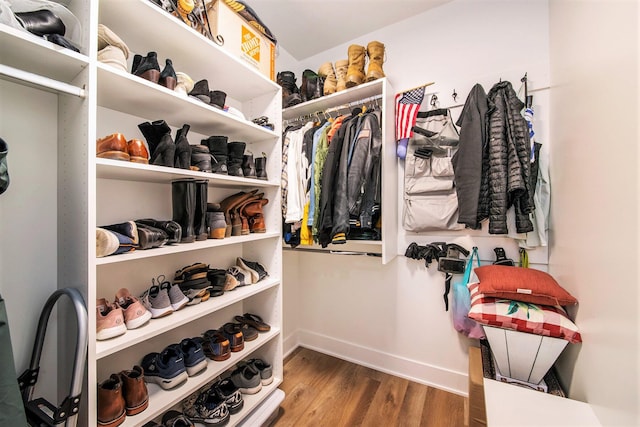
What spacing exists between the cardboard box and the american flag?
84 centimetres

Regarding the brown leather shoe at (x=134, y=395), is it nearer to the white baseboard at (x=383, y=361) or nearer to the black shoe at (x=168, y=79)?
the black shoe at (x=168, y=79)

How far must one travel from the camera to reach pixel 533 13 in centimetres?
140

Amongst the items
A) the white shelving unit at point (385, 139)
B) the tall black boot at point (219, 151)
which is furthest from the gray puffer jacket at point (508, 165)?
the tall black boot at point (219, 151)

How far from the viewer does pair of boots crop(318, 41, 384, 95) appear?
1567 mm

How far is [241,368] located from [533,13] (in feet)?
8.52

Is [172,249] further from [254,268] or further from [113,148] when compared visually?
[254,268]

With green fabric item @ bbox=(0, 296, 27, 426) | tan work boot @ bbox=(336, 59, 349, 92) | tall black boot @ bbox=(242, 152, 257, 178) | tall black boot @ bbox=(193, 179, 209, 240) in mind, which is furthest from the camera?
tan work boot @ bbox=(336, 59, 349, 92)

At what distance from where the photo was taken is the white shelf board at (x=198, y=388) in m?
0.88

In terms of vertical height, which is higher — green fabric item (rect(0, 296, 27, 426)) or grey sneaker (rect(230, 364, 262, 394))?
green fabric item (rect(0, 296, 27, 426))

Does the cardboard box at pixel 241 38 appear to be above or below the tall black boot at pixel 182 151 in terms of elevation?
above

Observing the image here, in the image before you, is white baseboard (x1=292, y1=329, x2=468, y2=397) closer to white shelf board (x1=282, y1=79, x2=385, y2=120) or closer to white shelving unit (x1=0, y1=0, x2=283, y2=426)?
white shelving unit (x1=0, y1=0, x2=283, y2=426)

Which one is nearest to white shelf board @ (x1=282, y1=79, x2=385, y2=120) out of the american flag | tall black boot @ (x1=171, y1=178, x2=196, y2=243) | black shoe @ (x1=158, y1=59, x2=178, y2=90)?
the american flag

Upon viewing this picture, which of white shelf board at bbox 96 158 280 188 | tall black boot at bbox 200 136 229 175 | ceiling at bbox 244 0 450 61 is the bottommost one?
white shelf board at bbox 96 158 280 188

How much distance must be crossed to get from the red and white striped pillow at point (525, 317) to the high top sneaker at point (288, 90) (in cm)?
170
